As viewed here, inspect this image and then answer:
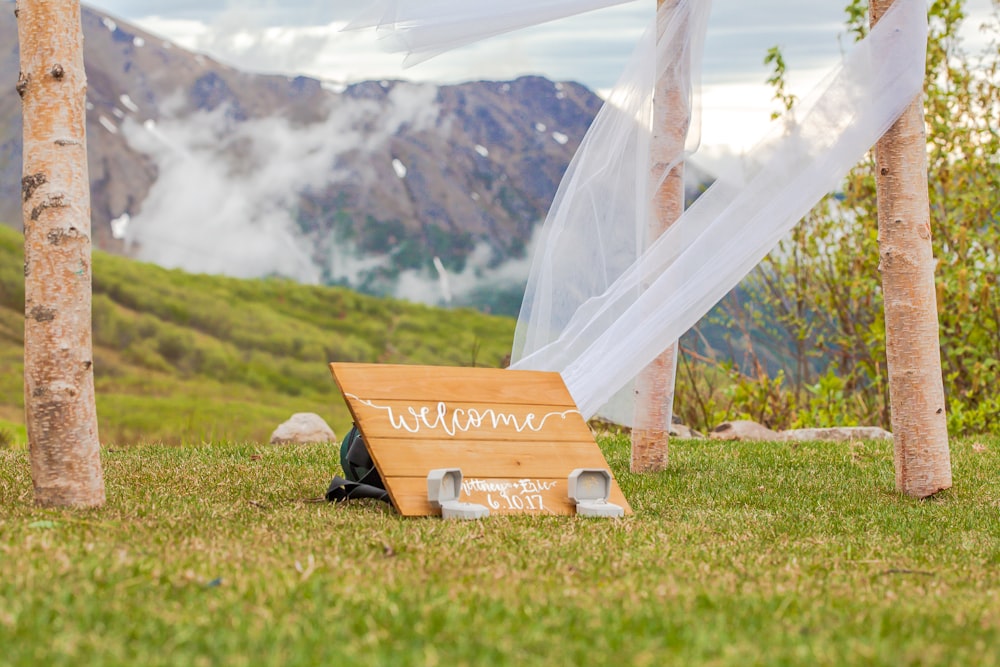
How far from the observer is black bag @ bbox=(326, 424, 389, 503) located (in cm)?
502

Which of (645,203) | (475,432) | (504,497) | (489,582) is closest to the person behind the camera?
(489,582)

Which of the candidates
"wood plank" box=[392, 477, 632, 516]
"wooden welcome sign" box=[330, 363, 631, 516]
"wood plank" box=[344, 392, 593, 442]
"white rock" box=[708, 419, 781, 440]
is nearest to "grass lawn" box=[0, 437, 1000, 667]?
"wood plank" box=[392, 477, 632, 516]

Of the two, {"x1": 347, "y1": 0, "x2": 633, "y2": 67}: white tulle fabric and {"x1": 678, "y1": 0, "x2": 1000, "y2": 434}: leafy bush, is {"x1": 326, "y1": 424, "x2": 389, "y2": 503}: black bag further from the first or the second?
{"x1": 678, "y1": 0, "x2": 1000, "y2": 434}: leafy bush

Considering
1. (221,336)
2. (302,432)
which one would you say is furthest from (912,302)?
(221,336)

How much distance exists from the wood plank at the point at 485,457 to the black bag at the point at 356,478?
0.32 m

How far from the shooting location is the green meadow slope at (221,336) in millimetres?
28781

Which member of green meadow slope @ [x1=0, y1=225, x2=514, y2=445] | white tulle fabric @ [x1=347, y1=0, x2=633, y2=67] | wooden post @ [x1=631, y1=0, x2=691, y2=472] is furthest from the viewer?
green meadow slope @ [x1=0, y1=225, x2=514, y2=445]

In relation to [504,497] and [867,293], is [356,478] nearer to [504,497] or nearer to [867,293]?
[504,497]

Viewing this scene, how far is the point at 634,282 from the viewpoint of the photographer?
5566 millimetres

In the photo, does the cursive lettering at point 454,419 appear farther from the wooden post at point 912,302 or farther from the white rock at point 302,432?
the white rock at point 302,432

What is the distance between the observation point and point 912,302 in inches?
219

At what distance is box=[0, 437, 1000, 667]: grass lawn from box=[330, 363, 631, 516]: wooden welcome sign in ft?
0.84

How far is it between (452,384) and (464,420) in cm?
21

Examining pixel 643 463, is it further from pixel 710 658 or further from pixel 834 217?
pixel 834 217
